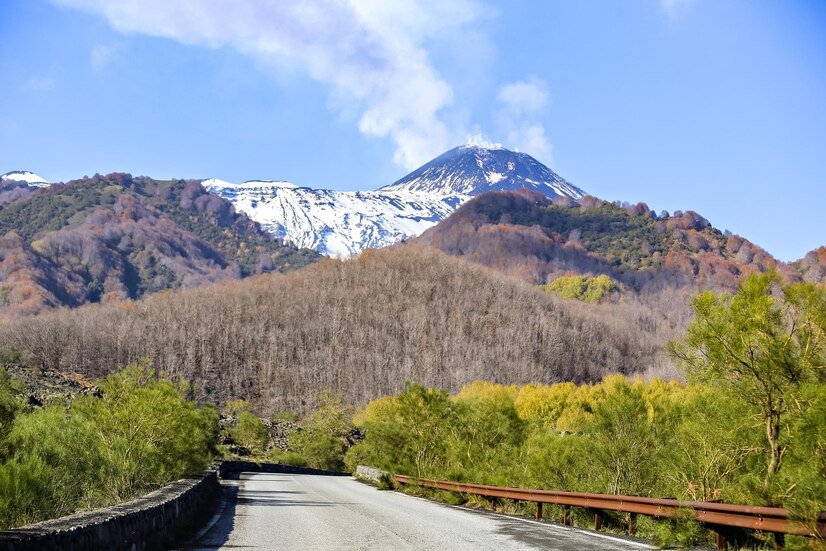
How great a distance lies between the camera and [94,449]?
19531 mm

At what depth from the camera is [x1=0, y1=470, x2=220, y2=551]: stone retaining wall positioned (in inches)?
274

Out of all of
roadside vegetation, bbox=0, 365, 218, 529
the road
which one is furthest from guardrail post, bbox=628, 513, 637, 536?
roadside vegetation, bbox=0, 365, 218, 529

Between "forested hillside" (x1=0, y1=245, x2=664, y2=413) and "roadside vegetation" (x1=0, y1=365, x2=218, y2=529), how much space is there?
377ft

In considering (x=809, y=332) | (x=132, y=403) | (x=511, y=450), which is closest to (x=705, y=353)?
(x=809, y=332)

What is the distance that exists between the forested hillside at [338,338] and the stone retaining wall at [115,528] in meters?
126

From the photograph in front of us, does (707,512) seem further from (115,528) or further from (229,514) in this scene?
(229,514)

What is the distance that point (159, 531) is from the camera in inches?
451

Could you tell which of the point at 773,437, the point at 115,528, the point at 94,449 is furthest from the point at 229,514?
the point at 773,437

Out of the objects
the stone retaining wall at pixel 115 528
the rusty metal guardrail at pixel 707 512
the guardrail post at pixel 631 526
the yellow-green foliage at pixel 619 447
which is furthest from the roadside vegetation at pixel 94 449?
the guardrail post at pixel 631 526

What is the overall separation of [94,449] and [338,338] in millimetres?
147699

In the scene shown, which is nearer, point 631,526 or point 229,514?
point 631,526

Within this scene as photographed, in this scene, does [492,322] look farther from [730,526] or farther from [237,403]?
[730,526]

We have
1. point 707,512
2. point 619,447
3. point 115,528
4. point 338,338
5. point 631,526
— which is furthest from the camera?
point 338,338

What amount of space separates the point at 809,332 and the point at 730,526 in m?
4.98
